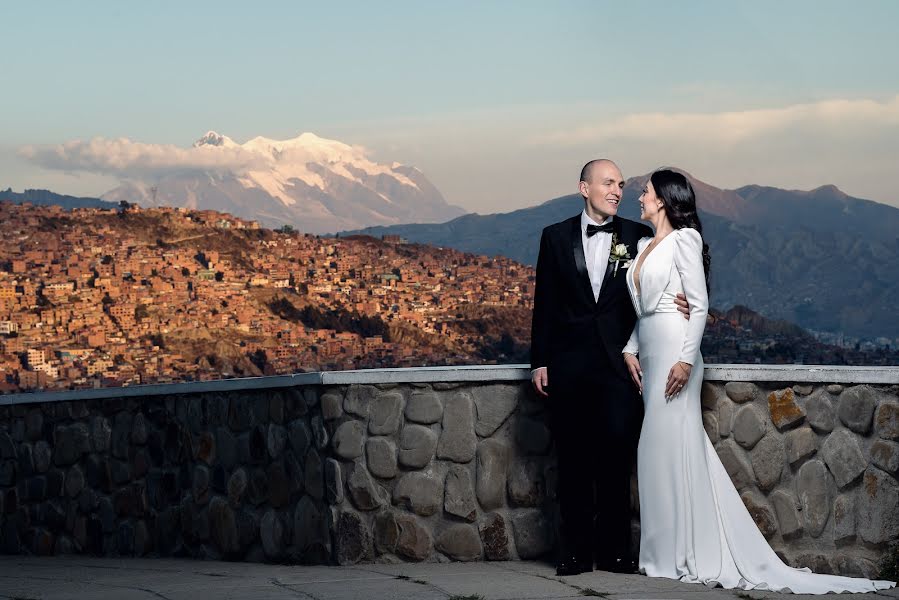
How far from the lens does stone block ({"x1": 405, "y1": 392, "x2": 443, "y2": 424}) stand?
18.5 ft

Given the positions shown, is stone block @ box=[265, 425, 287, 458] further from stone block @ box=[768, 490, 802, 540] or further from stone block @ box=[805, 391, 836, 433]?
stone block @ box=[805, 391, 836, 433]

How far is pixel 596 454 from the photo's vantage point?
520 centimetres

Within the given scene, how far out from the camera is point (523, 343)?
86438 mm

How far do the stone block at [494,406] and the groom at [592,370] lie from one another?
0.36 meters

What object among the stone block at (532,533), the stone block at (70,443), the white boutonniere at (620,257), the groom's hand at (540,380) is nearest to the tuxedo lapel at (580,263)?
the white boutonniere at (620,257)

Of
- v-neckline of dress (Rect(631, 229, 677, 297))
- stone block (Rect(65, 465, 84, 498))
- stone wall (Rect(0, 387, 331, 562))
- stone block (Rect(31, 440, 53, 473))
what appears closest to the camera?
v-neckline of dress (Rect(631, 229, 677, 297))

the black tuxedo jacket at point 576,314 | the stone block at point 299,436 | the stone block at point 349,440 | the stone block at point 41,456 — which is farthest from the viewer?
the stone block at point 41,456

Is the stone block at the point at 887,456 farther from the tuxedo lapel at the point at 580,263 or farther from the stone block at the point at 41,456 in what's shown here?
the stone block at the point at 41,456

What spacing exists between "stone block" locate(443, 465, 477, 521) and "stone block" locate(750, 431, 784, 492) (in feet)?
4.23

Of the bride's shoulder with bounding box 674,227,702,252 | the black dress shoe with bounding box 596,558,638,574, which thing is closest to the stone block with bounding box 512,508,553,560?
the black dress shoe with bounding box 596,558,638,574

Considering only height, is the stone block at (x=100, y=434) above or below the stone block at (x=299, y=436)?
below

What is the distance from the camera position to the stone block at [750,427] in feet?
17.3

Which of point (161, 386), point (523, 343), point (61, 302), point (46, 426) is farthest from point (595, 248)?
point (61, 302)

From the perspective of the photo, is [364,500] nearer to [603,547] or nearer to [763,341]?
[603,547]
